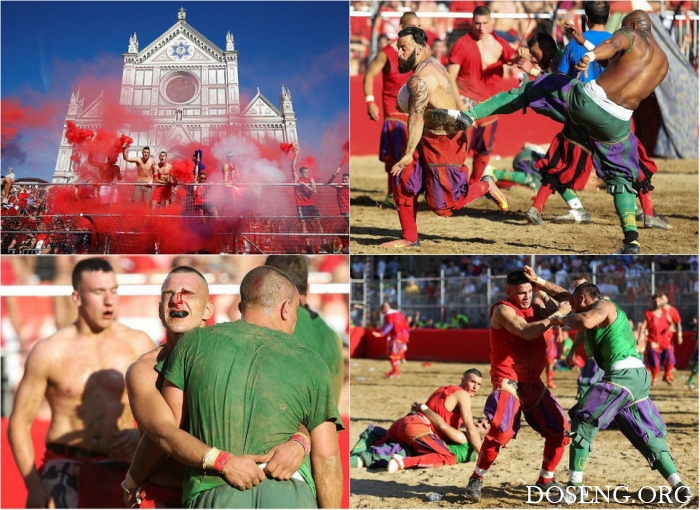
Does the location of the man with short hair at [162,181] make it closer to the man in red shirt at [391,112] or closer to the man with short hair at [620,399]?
the man in red shirt at [391,112]

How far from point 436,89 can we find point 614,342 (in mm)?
2348

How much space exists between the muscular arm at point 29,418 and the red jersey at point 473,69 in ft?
16.6

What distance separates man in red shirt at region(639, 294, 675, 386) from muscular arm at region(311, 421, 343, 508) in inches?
327

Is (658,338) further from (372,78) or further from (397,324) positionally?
(372,78)

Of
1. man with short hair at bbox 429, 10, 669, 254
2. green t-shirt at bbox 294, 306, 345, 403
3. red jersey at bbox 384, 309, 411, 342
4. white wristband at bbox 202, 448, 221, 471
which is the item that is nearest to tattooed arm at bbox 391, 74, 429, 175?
man with short hair at bbox 429, 10, 669, 254

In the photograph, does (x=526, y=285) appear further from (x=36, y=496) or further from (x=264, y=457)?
(x=36, y=496)

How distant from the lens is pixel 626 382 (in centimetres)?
533

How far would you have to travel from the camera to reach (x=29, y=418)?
592 centimetres

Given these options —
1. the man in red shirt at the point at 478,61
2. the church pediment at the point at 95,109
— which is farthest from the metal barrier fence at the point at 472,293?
the church pediment at the point at 95,109

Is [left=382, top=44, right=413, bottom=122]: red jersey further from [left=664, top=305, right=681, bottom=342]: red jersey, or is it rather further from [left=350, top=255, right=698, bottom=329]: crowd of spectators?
[left=664, top=305, right=681, bottom=342]: red jersey

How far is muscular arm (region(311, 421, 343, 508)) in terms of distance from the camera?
3.61 metres

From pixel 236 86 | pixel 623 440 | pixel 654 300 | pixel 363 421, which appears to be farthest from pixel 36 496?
pixel 654 300

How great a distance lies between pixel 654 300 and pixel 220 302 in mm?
7058

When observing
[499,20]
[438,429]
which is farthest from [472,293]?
[438,429]
